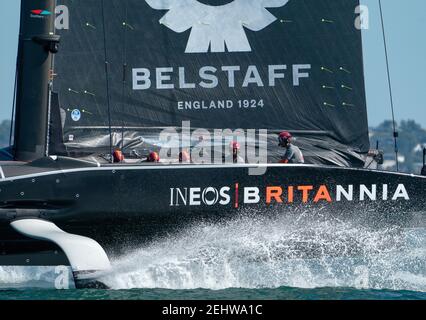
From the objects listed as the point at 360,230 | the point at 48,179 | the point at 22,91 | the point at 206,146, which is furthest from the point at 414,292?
the point at 22,91

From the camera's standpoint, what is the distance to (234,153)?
12617 millimetres

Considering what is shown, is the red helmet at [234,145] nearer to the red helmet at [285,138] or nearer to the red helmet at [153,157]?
the red helmet at [285,138]

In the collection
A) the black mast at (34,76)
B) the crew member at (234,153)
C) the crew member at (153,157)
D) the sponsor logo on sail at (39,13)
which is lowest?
the crew member at (153,157)

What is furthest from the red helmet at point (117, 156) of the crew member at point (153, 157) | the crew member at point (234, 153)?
the crew member at point (234, 153)

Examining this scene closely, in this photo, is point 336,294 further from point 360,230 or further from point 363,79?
point 363,79

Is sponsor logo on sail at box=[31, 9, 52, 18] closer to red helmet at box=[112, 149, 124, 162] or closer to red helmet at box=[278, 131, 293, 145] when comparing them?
red helmet at box=[112, 149, 124, 162]

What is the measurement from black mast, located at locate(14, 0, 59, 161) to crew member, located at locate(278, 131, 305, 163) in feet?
8.55

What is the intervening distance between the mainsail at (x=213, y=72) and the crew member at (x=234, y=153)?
0.28 meters

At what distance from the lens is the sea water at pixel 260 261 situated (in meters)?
11.4

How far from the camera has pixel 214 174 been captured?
37.2ft

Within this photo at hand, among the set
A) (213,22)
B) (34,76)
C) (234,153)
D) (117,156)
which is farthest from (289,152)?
(34,76)

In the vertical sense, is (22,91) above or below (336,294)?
above

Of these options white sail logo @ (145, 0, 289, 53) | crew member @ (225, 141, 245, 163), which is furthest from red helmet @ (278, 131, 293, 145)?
white sail logo @ (145, 0, 289, 53)
